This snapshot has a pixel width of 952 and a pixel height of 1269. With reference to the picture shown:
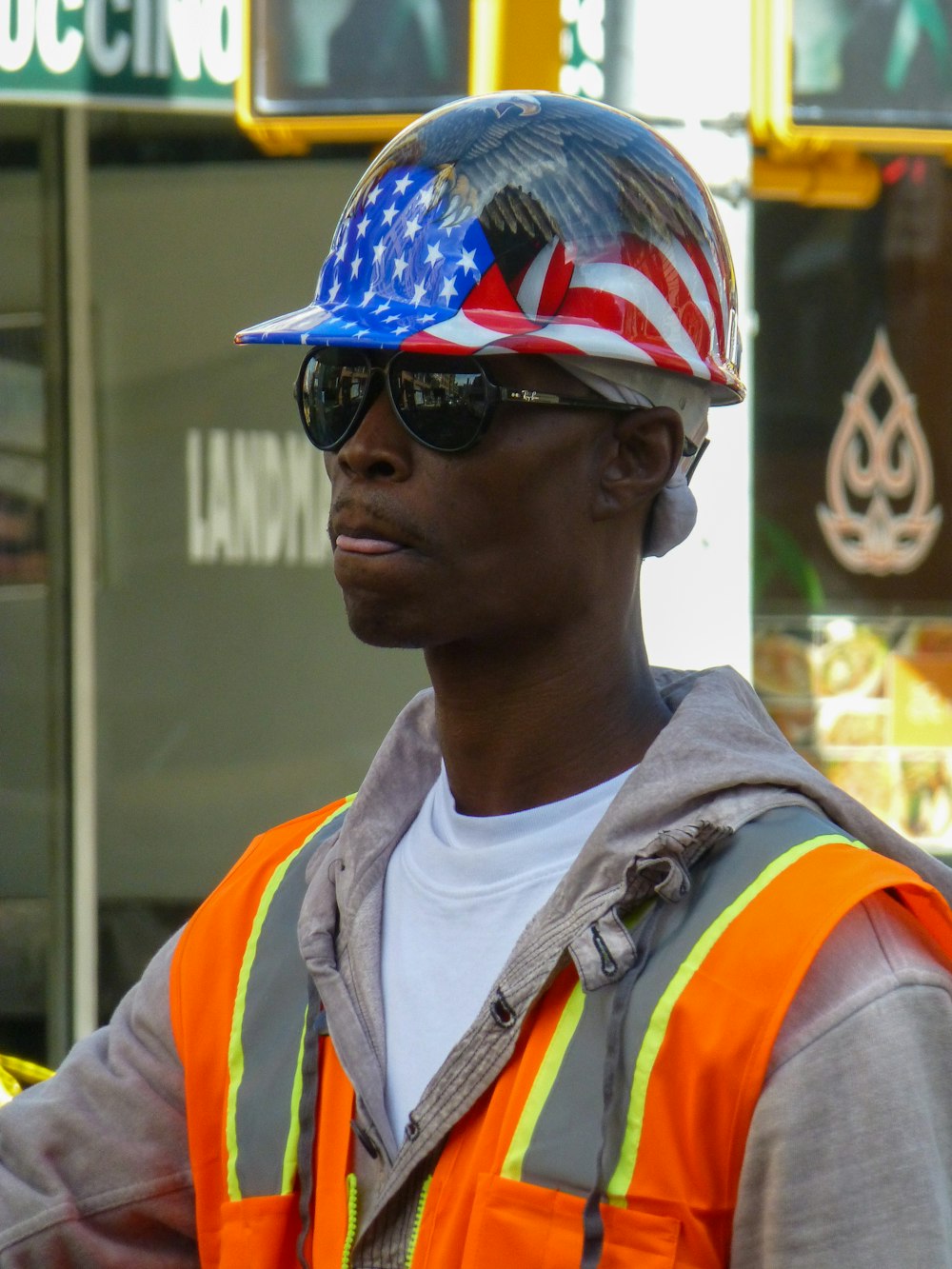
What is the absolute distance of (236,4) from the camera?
4020mm

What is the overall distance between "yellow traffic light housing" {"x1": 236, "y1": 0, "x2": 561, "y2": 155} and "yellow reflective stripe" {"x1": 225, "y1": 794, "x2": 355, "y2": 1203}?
6.04ft

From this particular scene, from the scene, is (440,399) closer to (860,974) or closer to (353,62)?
(860,974)

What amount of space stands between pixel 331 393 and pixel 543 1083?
69 cm

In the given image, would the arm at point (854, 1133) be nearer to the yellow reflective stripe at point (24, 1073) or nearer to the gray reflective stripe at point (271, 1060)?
the gray reflective stripe at point (271, 1060)

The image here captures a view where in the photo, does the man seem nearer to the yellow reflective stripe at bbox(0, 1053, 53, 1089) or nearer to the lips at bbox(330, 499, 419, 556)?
the lips at bbox(330, 499, 419, 556)

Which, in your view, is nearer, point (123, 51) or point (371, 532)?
point (371, 532)

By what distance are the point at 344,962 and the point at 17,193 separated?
3826 millimetres

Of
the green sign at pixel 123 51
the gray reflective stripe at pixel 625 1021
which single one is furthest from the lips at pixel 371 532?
the green sign at pixel 123 51

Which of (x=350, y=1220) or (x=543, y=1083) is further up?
(x=543, y=1083)

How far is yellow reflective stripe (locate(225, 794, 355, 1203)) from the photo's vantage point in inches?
66.2

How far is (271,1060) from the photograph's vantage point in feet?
5.60

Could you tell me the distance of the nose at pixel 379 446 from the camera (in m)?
1.71

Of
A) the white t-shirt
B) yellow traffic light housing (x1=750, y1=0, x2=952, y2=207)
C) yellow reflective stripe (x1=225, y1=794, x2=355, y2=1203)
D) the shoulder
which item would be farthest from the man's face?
yellow traffic light housing (x1=750, y1=0, x2=952, y2=207)

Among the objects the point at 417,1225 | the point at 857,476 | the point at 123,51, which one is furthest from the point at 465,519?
the point at 857,476
